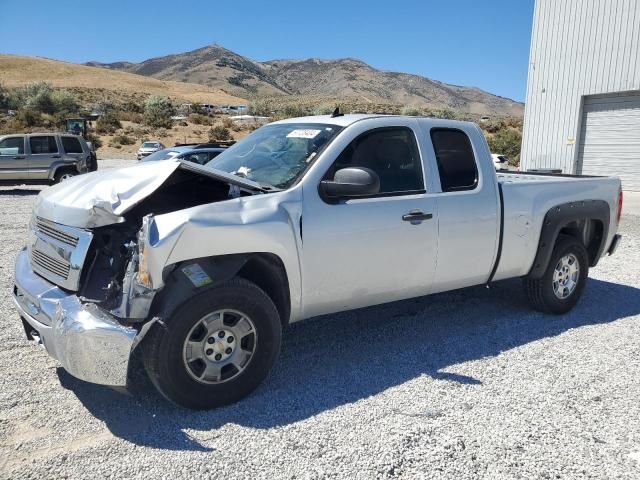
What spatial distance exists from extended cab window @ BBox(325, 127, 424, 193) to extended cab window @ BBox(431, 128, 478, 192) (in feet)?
0.79

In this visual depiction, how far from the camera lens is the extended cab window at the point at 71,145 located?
17.3 meters

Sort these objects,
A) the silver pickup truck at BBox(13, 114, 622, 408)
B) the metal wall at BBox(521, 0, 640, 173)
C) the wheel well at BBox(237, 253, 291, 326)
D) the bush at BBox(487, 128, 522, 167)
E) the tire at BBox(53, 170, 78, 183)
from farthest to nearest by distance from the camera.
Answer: the bush at BBox(487, 128, 522, 167)
the metal wall at BBox(521, 0, 640, 173)
the tire at BBox(53, 170, 78, 183)
the wheel well at BBox(237, 253, 291, 326)
the silver pickup truck at BBox(13, 114, 622, 408)

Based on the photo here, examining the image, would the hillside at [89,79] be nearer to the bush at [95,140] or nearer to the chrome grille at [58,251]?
the bush at [95,140]

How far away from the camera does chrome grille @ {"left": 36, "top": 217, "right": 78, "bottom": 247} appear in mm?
3528

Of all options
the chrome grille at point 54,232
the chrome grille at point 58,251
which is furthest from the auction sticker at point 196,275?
the chrome grille at point 54,232

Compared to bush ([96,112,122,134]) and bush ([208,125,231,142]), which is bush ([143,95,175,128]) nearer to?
bush ([96,112,122,134])

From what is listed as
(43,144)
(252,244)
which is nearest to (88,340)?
(252,244)

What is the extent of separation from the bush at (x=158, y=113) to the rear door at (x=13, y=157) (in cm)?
3283

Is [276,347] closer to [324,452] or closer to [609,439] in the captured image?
[324,452]

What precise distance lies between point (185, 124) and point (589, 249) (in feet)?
162

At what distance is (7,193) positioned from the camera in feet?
56.1

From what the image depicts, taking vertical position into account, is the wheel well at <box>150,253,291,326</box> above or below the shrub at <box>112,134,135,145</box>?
below

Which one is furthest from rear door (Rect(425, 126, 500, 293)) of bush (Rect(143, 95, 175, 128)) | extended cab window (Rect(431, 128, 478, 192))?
bush (Rect(143, 95, 175, 128))

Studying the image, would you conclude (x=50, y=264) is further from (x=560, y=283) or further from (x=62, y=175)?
(x=62, y=175)
